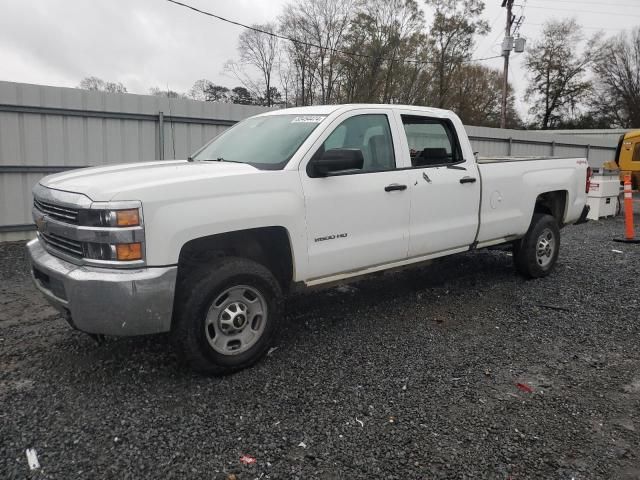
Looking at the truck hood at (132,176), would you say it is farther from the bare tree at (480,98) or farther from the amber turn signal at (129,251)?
the bare tree at (480,98)

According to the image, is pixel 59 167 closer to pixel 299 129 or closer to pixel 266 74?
pixel 299 129

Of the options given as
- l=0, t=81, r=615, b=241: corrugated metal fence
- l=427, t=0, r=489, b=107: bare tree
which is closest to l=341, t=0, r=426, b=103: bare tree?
l=427, t=0, r=489, b=107: bare tree

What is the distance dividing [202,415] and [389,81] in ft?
101

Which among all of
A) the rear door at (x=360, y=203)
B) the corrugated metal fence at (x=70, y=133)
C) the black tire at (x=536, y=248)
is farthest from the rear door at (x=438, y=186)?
the corrugated metal fence at (x=70, y=133)

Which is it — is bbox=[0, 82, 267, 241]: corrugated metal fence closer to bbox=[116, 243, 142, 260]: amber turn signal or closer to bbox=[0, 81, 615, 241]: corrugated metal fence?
bbox=[0, 81, 615, 241]: corrugated metal fence

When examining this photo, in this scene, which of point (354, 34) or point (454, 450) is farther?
point (354, 34)

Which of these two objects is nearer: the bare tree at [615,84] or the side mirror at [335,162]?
the side mirror at [335,162]

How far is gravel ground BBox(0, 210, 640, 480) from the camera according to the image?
8.75 ft

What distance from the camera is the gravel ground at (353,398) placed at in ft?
8.75

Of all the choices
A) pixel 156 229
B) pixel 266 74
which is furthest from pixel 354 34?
pixel 156 229

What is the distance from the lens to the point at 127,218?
3.04m

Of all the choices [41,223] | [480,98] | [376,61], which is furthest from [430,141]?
[480,98]

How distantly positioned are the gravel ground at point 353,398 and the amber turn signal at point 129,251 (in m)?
0.96

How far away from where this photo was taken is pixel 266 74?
121 feet
